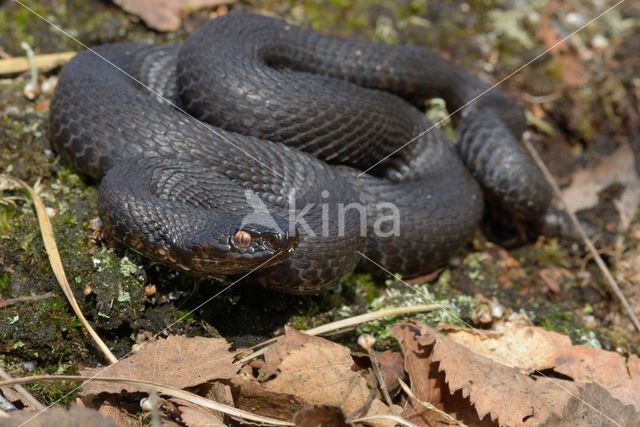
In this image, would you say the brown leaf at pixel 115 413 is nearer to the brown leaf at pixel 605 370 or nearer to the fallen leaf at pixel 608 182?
the brown leaf at pixel 605 370

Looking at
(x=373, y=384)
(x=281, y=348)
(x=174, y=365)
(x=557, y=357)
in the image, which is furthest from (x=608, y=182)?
(x=174, y=365)

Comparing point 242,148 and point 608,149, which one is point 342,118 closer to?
point 242,148

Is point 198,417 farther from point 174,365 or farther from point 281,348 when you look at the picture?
point 281,348

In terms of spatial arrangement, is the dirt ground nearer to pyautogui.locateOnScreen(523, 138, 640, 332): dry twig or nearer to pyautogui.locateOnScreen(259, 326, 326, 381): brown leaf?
pyautogui.locateOnScreen(523, 138, 640, 332): dry twig

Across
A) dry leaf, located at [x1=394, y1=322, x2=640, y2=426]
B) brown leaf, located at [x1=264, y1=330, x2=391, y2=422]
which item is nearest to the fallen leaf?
dry leaf, located at [x1=394, y1=322, x2=640, y2=426]

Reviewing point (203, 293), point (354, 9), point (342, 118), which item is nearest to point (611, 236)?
point (342, 118)

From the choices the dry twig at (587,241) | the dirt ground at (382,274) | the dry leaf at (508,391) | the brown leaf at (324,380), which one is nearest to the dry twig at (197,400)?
the brown leaf at (324,380)
